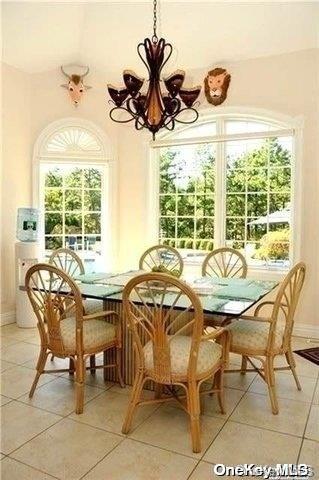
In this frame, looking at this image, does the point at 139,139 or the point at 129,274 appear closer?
the point at 129,274

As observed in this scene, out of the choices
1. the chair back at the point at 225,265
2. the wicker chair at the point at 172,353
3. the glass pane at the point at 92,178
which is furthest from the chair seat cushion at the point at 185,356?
the glass pane at the point at 92,178

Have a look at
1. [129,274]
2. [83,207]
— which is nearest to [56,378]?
[129,274]

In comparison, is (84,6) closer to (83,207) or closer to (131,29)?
(131,29)

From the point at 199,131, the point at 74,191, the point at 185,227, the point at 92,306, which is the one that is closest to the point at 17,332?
the point at 92,306

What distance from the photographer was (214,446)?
6.93 feet

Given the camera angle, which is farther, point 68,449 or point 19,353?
point 19,353

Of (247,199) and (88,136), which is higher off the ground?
(88,136)

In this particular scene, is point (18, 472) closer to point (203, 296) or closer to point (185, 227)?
point (203, 296)

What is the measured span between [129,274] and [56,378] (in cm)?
113

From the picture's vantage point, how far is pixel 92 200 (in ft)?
17.0

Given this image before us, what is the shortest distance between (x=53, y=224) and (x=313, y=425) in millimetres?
3803

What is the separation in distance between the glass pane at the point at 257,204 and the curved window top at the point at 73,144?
2.05 metres

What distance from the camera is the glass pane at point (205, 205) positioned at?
472 centimetres

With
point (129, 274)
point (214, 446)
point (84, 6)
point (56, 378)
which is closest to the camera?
point (214, 446)
